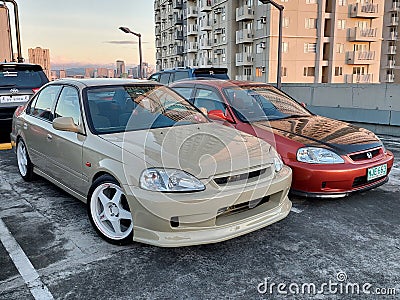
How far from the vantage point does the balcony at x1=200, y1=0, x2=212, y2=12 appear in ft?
146

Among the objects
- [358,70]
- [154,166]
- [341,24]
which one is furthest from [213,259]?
[358,70]

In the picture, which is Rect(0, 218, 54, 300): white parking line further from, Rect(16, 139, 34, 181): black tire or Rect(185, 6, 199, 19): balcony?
Rect(185, 6, 199, 19): balcony

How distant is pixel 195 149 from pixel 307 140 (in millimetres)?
1592

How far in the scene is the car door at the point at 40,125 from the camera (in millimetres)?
4016

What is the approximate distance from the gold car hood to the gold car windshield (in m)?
0.17

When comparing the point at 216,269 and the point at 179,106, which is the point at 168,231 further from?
the point at 179,106

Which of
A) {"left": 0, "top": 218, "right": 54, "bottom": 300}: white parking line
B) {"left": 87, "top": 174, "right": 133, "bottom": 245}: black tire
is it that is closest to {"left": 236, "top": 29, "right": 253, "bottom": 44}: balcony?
{"left": 87, "top": 174, "right": 133, "bottom": 245}: black tire

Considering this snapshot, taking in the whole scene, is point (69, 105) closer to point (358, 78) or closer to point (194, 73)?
point (194, 73)

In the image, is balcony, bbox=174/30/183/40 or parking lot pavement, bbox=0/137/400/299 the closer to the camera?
parking lot pavement, bbox=0/137/400/299

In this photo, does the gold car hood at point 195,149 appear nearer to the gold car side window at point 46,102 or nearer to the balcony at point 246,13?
the gold car side window at point 46,102

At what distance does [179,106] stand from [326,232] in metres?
2.05

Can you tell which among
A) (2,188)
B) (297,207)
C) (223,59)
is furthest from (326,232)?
(223,59)

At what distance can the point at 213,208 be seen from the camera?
102 inches

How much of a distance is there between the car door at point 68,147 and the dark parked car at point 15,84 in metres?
3.47
